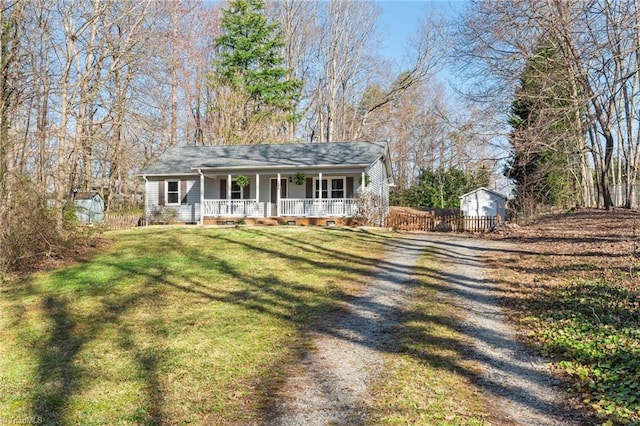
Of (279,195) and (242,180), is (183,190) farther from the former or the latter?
(279,195)

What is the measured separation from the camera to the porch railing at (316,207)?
74.0 feet

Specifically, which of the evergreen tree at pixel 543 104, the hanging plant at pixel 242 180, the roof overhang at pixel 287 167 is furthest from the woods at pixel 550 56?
the hanging plant at pixel 242 180

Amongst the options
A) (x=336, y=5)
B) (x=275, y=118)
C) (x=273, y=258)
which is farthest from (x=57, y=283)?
(x=336, y=5)

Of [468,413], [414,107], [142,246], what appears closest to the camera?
[468,413]

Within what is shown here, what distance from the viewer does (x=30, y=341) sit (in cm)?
671

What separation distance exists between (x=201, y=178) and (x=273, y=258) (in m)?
12.5

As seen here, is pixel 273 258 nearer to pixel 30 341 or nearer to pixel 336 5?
pixel 30 341

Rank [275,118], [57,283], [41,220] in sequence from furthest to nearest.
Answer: [275,118], [41,220], [57,283]

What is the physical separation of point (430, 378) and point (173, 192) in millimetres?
22988

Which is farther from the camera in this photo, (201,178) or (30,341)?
(201,178)

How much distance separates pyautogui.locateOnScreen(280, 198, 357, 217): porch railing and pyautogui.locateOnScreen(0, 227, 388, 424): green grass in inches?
350

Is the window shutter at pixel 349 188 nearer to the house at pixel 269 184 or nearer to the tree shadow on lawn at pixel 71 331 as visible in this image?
the house at pixel 269 184

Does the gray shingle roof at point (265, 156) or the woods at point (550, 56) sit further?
the gray shingle roof at point (265, 156)

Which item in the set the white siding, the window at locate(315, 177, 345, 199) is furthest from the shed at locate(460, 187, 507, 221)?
the window at locate(315, 177, 345, 199)
